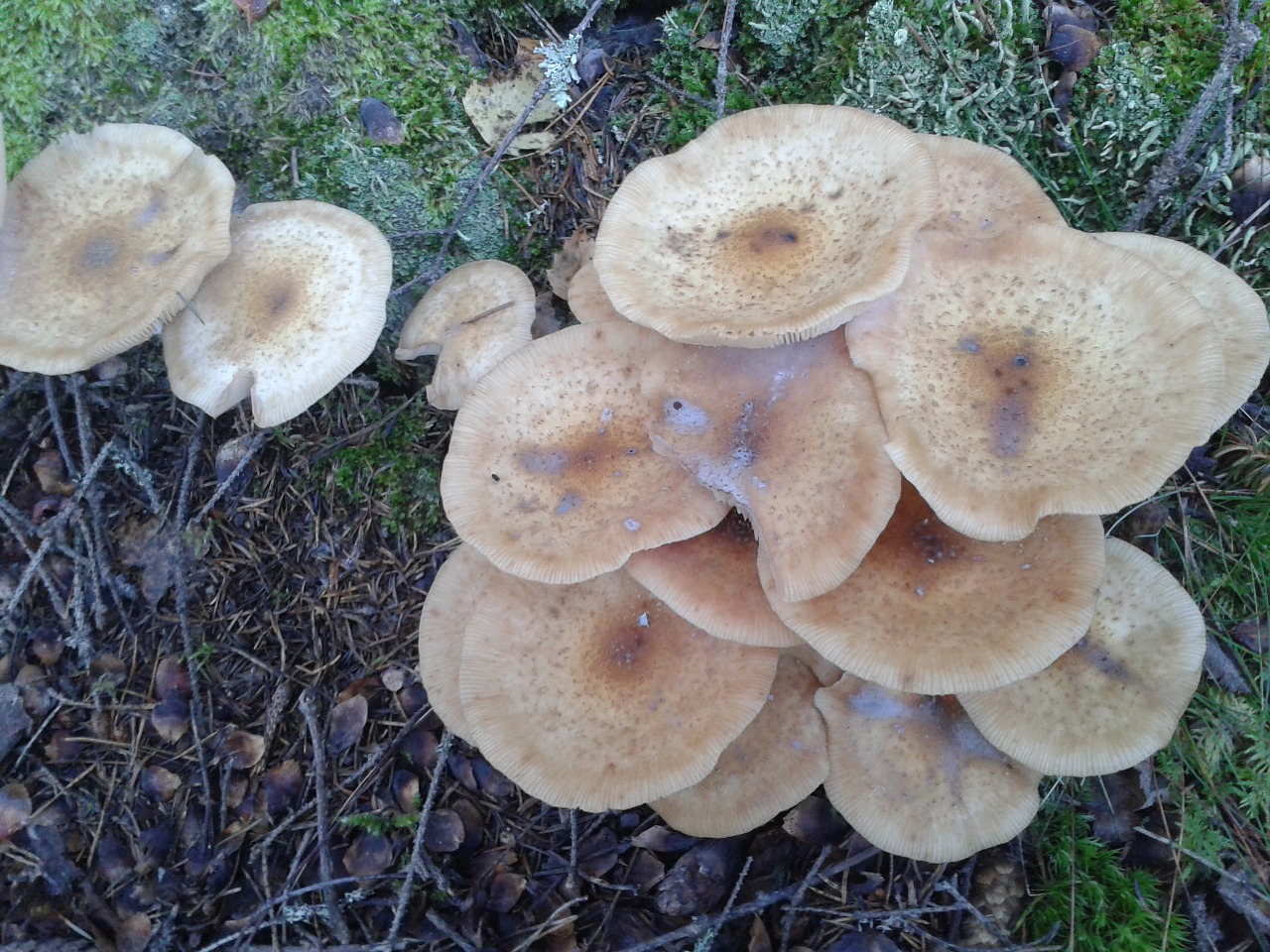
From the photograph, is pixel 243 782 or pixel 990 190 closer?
pixel 990 190

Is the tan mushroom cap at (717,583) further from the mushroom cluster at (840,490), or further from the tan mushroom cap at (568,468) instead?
the tan mushroom cap at (568,468)

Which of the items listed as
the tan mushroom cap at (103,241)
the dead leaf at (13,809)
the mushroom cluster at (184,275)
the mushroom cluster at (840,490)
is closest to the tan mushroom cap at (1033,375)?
the mushroom cluster at (840,490)

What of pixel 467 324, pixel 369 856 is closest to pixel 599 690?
pixel 369 856

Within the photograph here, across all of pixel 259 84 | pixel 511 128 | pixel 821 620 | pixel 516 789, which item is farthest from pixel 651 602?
pixel 259 84

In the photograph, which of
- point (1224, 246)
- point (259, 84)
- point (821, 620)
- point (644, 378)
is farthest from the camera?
point (259, 84)

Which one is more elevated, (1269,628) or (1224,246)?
(1224,246)

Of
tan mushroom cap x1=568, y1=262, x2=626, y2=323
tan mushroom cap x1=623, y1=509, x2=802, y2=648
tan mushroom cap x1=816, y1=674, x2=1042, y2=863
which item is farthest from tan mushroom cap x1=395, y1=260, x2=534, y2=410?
tan mushroom cap x1=816, y1=674, x2=1042, y2=863

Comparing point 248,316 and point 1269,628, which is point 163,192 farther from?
point 1269,628

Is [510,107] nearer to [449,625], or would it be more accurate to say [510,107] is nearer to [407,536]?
[407,536]
